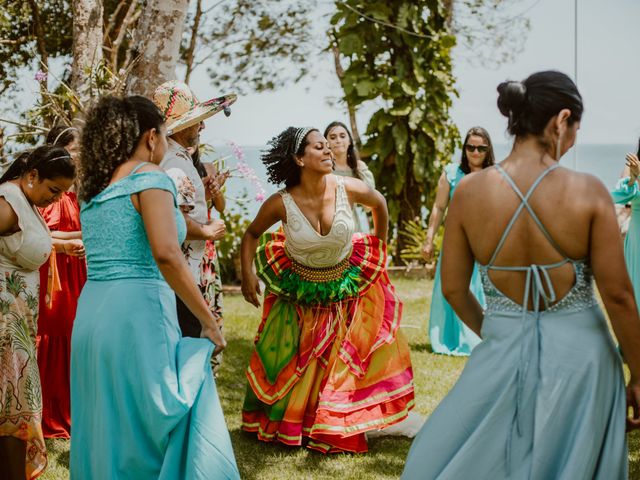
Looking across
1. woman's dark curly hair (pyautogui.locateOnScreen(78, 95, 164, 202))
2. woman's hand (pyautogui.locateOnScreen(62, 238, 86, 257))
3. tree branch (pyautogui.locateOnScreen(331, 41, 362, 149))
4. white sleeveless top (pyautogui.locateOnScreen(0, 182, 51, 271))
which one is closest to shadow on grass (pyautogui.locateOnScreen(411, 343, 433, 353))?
woman's hand (pyautogui.locateOnScreen(62, 238, 86, 257))

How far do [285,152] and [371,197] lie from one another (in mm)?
685

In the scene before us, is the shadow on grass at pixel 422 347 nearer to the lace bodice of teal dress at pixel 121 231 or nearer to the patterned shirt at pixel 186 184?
the patterned shirt at pixel 186 184

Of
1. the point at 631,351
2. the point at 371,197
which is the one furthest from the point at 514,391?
the point at 371,197

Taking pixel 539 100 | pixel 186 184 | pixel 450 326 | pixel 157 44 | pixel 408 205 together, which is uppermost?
pixel 157 44

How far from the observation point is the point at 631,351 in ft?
9.29

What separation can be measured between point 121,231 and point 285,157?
7.64 ft

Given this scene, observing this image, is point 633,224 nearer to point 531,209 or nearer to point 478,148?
point 478,148

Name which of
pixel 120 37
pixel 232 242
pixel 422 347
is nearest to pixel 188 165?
pixel 422 347

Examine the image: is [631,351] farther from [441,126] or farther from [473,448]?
[441,126]

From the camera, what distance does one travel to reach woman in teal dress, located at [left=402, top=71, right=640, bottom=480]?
275 cm

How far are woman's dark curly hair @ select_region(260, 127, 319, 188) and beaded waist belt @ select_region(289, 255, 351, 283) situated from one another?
0.59 m

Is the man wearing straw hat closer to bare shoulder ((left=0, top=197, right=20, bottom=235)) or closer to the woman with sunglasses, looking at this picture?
bare shoulder ((left=0, top=197, right=20, bottom=235))

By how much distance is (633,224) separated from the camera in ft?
23.7

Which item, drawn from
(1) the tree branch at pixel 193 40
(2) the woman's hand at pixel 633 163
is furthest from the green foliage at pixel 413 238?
(2) the woman's hand at pixel 633 163
